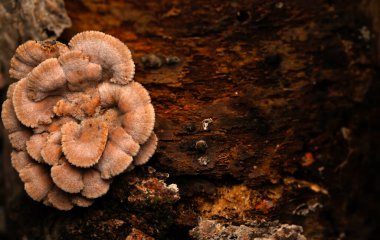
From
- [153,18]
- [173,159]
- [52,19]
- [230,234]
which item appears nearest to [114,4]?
[153,18]

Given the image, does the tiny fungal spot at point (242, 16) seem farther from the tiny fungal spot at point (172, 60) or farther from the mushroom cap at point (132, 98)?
the mushroom cap at point (132, 98)

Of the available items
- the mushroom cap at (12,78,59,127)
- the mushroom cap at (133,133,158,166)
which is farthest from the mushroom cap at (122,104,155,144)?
the mushroom cap at (12,78,59,127)

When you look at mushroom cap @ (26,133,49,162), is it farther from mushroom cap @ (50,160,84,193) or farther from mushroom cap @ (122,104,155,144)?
mushroom cap @ (122,104,155,144)

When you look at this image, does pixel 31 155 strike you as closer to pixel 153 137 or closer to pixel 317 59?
pixel 153 137

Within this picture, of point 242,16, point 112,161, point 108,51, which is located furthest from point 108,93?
point 242,16

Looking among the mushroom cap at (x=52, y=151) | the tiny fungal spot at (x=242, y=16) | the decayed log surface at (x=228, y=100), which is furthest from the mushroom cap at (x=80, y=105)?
the tiny fungal spot at (x=242, y=16)

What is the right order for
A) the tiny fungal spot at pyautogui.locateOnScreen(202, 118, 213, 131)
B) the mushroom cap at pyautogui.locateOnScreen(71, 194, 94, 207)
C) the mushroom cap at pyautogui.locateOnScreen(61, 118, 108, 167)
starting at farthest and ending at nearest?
the tiny fungal spot at pyautogui.locateOnScreen(202, 118, 213, 131)
the mushroom cap at pyautogui.locateOnScreen(71, 194, 94, 207)
the mushroom cap at pyautogui.locateOnScreen(61, 118, 108, 167)

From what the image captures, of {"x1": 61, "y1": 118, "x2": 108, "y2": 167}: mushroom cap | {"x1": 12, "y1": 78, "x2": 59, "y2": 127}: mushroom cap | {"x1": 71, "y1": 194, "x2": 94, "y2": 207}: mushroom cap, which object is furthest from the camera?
{"x1": 71, "y1": 194, "x2": 94, "y2": 207}: mushroom cap
